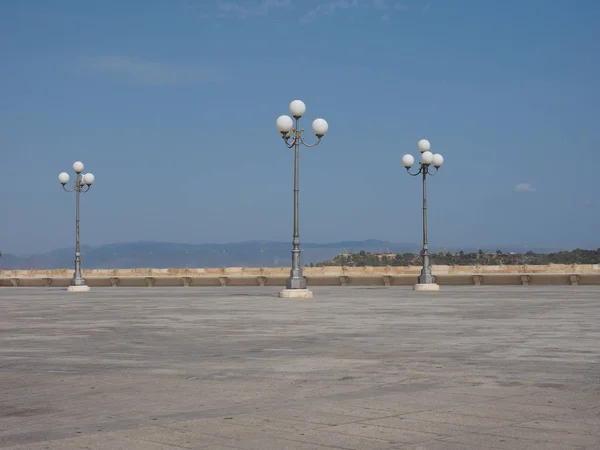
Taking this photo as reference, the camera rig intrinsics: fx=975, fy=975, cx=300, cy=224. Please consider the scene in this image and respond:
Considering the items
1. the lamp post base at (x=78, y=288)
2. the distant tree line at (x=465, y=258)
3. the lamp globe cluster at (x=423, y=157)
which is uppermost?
the lamp globe cluster at (x=423, y=157)

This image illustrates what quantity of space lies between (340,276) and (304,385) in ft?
131

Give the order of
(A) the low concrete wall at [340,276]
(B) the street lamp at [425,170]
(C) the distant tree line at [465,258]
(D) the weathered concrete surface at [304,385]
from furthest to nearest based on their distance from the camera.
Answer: (C) the distant tree line at [465,258] < (A) the low concrete wall at [340,276] < (B) the street lamp at [425,170] < (D) the weathered concrete surface at [304,385]

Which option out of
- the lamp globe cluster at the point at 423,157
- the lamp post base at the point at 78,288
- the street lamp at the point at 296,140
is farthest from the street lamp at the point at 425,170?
the lamp post base at the point at 78,288

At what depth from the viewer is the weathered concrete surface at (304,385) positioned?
7.05 metres

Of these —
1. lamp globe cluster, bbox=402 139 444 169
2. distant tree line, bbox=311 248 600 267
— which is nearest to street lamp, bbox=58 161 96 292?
lamp globe cluster, bbox=402 139 444 169

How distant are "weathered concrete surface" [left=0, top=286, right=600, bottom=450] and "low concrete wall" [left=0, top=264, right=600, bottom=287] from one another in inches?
1083

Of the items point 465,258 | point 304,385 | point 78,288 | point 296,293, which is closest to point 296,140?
point 296,293

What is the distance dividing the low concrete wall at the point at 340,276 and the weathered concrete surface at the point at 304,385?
27498mm

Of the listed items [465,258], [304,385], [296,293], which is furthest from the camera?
[465,258]

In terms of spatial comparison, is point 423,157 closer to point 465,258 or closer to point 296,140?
point 296,140

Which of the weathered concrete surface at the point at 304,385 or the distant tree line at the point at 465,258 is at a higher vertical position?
the distant tree line at the point at 465,258

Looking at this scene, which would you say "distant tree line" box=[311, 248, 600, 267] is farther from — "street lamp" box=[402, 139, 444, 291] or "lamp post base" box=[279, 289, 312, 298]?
"lamp post base" box=[279, 289, 312, 298]

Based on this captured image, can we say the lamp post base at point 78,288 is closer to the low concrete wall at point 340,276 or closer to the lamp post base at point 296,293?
the low concrete wall at point 340,276

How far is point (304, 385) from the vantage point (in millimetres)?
9758
